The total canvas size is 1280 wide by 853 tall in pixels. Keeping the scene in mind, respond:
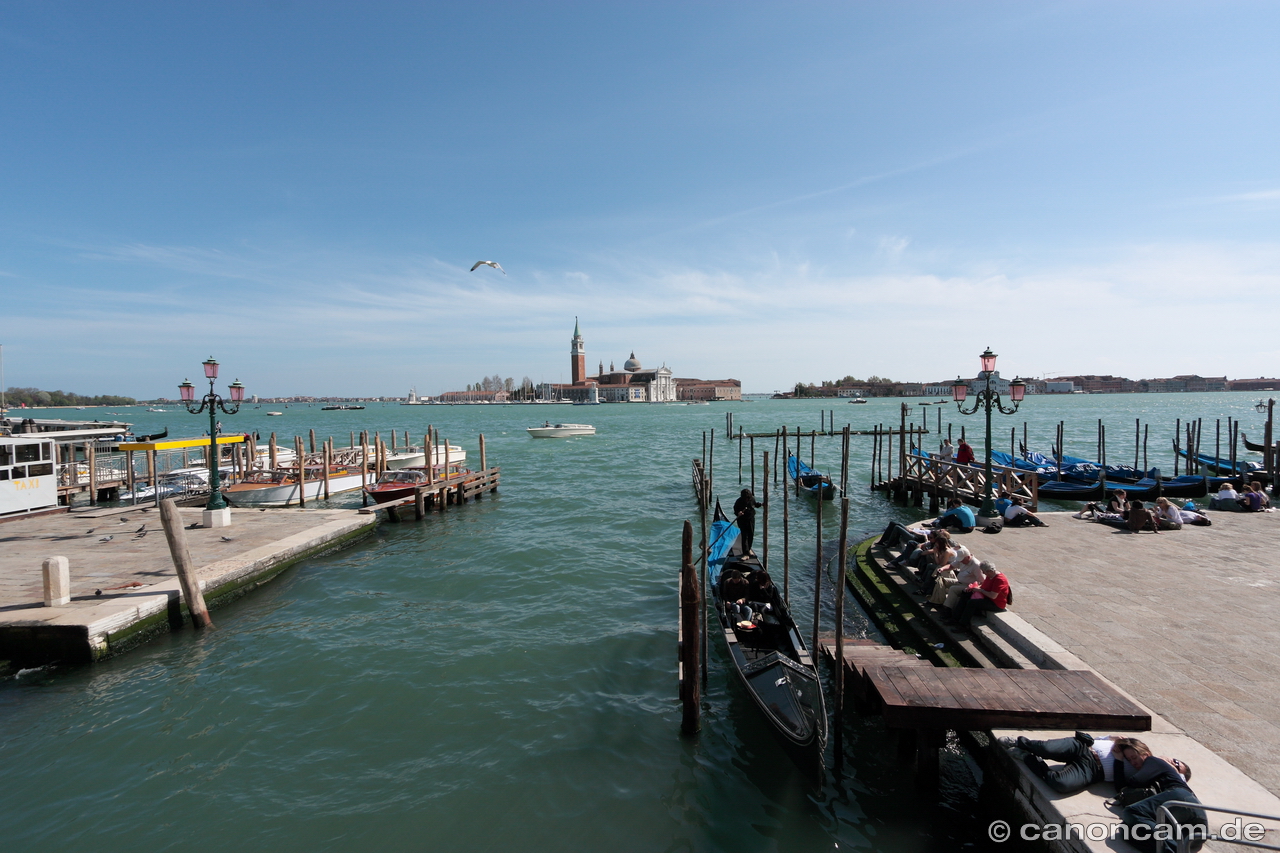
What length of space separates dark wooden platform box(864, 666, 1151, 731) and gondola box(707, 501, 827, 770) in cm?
76

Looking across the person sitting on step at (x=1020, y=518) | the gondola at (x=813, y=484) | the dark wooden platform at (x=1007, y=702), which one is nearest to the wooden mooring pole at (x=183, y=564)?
the dark wooden platform at (x=1007, y=702)

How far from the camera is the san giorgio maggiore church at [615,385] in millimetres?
163500

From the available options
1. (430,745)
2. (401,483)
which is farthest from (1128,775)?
(401,483)

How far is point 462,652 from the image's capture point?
838 centimetres

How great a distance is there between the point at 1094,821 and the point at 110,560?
43.9 feet

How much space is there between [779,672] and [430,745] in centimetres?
358

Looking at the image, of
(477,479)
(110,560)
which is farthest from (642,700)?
(477,479)

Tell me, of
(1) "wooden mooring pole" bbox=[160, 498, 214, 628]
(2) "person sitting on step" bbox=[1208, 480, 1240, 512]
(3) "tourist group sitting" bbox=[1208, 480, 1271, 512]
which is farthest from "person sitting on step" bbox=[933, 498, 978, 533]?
(1) "wooden mooring pole" bbox=[160, 498, 214, 628]

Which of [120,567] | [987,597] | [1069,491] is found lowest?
[1069,491]

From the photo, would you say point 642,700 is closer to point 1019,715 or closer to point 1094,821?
point 1019,715

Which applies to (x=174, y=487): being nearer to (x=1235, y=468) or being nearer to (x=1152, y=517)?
(x=1152, y=517)

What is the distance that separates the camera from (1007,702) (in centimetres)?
465

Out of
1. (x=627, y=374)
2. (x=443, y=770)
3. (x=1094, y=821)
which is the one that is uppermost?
(x=627, y=374)

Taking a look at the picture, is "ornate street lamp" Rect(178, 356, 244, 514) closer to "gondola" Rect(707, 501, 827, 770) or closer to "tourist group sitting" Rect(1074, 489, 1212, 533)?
"gondola" Rect(707, 501, 827, 770)
